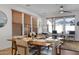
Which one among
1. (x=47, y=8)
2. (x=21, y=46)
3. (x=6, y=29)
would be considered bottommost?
(x=21, y=46)

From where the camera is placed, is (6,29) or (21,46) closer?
(6,29)

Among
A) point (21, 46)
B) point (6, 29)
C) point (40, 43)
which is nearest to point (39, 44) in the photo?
point (40, 43)

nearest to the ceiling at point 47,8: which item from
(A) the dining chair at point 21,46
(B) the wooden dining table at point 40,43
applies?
(B) the wooden dining table at point 40,43

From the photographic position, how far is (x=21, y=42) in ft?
6.31

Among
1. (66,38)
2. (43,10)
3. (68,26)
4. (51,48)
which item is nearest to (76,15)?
(68,26)

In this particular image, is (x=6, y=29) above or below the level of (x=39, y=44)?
above

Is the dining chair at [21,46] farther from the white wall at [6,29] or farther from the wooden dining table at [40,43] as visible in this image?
the white wall at [6,29]

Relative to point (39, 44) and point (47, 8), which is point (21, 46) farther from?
point (47, 8)

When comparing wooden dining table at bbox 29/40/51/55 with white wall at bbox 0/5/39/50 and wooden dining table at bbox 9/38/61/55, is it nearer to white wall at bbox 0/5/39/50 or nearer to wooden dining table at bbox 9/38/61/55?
wooden dining table at bbox 9/38/61/55

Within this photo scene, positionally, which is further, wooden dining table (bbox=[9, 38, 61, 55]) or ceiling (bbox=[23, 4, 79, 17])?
wooden dining table (bbox=[9, 38, 61, 55])

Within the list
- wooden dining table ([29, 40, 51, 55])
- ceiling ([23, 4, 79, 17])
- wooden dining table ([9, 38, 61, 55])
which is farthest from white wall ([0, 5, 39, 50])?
wooden dining table ([29, 40, 51, 55])

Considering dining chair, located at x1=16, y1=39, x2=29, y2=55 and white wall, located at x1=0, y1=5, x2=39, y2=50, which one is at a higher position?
white wall, located at x1=0, y1=5, x2=39, y2=50
